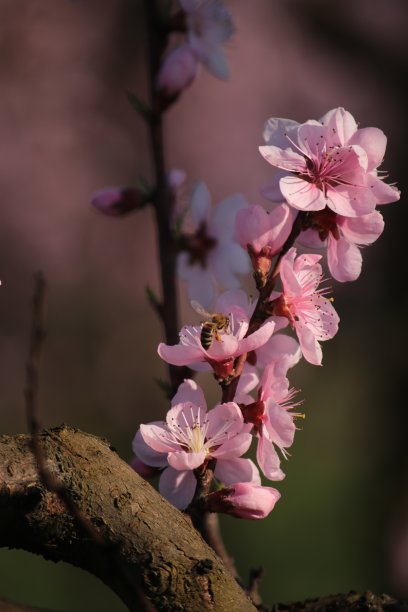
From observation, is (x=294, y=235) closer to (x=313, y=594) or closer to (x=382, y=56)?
(x=313, y=594)

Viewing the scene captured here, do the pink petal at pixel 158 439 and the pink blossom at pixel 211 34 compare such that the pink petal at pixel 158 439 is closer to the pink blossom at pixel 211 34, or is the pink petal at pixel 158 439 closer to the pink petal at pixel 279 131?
the pink petal at pixel 279 131

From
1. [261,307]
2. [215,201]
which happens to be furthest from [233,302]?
[215,201]

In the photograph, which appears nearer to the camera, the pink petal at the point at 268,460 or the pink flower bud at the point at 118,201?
the pink petal at the point at 268,460

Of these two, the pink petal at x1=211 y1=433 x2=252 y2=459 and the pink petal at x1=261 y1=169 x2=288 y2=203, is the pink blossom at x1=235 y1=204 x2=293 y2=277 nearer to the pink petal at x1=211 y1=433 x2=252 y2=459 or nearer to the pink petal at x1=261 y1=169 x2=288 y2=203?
the pink petal at x1=261 y1=169 x2=288 y2=203

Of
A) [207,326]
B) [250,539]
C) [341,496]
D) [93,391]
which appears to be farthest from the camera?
[93,391]

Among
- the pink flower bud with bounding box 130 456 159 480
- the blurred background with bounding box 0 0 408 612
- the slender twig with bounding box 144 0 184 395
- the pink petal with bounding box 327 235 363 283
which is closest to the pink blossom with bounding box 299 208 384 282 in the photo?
the pink petal with bounding box 327 235 363 283

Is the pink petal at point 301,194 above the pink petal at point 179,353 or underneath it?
above

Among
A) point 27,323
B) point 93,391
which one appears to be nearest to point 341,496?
point 93,391

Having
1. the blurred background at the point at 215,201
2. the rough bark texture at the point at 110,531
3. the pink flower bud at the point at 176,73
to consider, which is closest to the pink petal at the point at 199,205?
the pink flower bud at the point at 176,73
